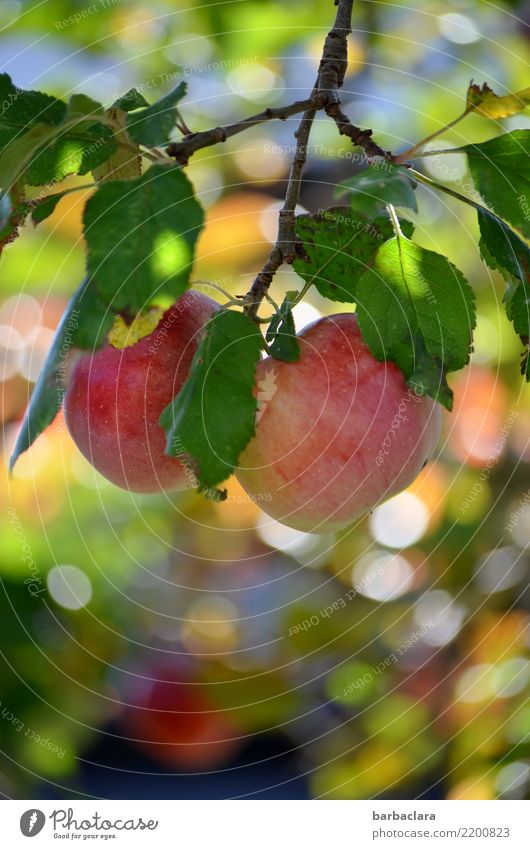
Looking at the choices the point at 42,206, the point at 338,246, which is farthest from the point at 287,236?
the point at 42,206

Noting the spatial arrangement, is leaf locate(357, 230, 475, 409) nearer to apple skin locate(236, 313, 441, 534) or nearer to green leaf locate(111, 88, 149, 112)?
apple skin locate(236, 313, 441, 534)

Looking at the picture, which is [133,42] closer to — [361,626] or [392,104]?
[392,104]

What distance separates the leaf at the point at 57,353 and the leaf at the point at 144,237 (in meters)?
0.02

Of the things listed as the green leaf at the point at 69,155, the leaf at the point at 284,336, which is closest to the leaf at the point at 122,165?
the green leaf at the point at 69,155

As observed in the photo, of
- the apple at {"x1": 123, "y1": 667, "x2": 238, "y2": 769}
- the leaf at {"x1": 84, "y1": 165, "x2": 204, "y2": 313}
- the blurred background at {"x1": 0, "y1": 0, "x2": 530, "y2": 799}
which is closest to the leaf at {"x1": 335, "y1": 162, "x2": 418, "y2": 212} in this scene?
the leaf at {"x1": 84, "y1": 165, "x2": 204, "y2": 313}

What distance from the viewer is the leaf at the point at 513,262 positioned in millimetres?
512

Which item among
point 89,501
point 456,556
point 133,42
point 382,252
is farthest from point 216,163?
point 382,252

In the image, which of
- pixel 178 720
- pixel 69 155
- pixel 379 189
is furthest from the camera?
pixel 178 720

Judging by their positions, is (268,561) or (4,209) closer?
(4,209)

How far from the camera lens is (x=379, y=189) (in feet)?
1.28

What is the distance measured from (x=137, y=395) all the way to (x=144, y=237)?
0.46ft

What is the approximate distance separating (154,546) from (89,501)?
129mm

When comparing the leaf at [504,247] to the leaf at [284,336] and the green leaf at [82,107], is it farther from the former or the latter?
the green leaf at [82,107]

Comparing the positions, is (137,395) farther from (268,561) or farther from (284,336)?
(268,561)
